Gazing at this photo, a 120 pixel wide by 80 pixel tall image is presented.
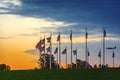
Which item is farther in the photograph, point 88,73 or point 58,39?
point 58,39

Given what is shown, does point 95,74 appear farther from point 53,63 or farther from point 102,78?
point 53,63

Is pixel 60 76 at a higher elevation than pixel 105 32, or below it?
below

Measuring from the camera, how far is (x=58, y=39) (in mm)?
100000

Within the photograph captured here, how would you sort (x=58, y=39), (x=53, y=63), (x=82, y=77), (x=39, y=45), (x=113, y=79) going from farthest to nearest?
(x=53, y=63) < (x=58, y=39) < (x=39, y=45) < (x=82, y=77) < (x=113, y=79)

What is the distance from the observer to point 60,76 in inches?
2243

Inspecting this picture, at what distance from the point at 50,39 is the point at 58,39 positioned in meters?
2.25

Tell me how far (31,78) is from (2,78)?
4.35 metres

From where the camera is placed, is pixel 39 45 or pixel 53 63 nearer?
pixel 39 45

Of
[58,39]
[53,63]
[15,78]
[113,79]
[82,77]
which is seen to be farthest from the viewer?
[53,63]

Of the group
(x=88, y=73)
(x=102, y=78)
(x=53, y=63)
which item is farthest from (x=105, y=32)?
(x=53, y=63)

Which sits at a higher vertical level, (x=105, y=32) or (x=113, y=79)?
(x=105, y=32)

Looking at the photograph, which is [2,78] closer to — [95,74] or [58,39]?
[95,74]

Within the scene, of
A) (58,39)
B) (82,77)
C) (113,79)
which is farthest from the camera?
(58,39)

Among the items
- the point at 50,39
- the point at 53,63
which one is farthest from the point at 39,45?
the point at 53,63
